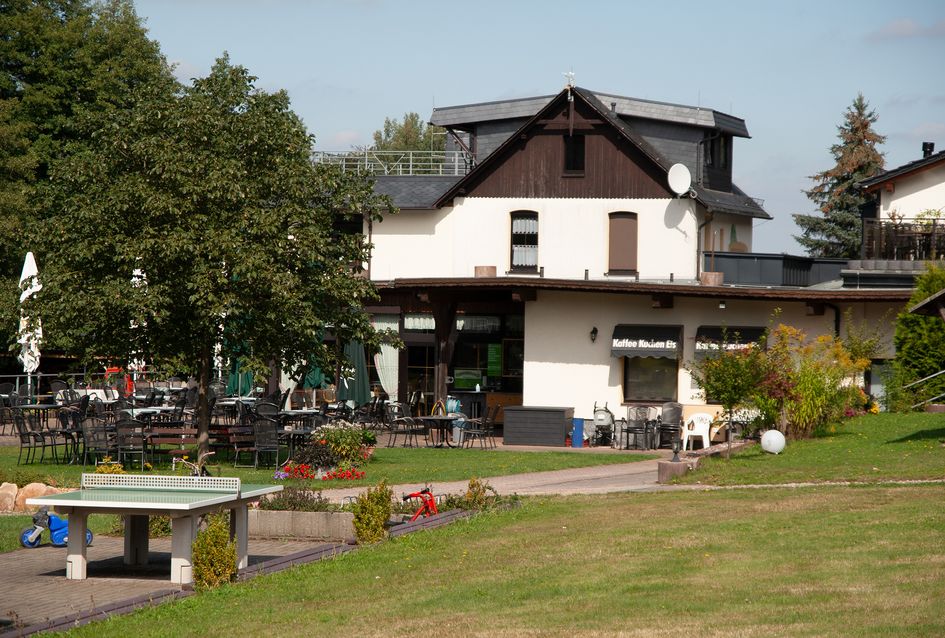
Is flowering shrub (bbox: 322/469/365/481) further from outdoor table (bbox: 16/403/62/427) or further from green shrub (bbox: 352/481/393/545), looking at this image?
outdoor table (bbox: 16/403/62/427)

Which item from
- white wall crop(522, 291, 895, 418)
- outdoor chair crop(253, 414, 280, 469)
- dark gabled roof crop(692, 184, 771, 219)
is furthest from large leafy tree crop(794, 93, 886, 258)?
outdoor chair crop(253, 414, 280, 469)

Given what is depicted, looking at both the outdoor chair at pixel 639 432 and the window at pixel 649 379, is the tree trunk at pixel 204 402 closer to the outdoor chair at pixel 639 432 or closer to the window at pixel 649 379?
the outdoor chair at pixel 639 432

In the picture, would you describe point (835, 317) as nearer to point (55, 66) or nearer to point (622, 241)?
point (622, 241)

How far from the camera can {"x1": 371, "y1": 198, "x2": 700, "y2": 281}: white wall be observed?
3403cm

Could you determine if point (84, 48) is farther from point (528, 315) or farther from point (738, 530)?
point (738, 530)

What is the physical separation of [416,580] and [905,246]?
24.0m

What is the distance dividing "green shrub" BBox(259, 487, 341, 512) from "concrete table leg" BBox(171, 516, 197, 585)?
9.36 ft

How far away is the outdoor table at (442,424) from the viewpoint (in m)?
27.0

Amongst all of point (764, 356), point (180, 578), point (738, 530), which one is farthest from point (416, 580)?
point (764, 356)

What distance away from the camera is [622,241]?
34344 millimetres

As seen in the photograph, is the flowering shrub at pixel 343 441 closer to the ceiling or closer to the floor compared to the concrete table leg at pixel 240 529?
closer to the ceiling

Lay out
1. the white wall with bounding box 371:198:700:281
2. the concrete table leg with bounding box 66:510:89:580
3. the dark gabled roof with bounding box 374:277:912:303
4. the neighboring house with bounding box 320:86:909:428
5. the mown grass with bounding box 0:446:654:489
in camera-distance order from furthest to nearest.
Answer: the white wall with bounding box 371:198:700:281 → the neighboring house with bounding box 320:86:909:428 → the dark gabled roof with bounding box 374:277:912:303 → the mown grass with bounding box 0:446:654:489 → the concrete table leg with bounding box 66:510:89:580

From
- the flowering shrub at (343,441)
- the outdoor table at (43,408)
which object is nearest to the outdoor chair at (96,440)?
the outdoor table at (43,408)

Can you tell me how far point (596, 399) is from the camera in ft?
102
